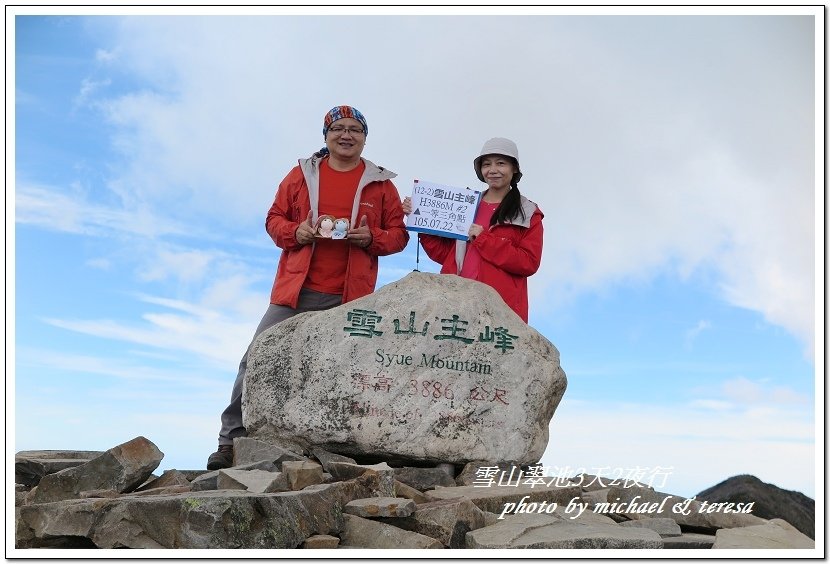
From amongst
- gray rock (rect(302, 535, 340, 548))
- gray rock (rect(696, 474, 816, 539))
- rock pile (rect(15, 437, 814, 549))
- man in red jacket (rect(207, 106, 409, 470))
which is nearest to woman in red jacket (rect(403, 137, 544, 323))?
man in red jacket (rect(207, 106, 409, 470))

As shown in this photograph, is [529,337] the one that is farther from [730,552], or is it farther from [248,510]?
[248,510]

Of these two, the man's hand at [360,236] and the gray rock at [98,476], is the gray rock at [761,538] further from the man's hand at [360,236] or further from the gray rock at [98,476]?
the gray rock at [98,476]

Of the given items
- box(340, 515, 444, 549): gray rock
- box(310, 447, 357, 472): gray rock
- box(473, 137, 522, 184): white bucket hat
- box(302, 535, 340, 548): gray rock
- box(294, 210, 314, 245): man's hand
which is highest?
box(473, 137, 522, 184): white bucket hat

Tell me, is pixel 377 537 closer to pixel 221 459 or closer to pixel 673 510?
pixel 221 459

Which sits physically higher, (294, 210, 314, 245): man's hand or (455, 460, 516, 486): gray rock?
(294, 210, 314, 245): man's hand

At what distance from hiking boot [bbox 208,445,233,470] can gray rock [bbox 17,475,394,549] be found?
2.65m

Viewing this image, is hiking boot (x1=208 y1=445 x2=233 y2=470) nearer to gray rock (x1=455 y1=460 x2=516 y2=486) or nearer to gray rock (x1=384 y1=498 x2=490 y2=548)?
gray rock (x1=455 y1=460 x2=516 y2=486)

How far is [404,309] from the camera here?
33.1 ft

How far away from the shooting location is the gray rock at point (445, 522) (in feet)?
24.4

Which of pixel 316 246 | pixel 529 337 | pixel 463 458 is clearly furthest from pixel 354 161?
pixel 463 458

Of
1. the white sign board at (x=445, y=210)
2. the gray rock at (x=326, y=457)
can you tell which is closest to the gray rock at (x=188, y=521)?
the gray rock at (x=326, y=457)

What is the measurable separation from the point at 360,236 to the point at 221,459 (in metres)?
2.77

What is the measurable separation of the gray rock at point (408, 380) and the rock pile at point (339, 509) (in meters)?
0.28

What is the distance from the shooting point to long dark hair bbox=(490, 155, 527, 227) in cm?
1039
